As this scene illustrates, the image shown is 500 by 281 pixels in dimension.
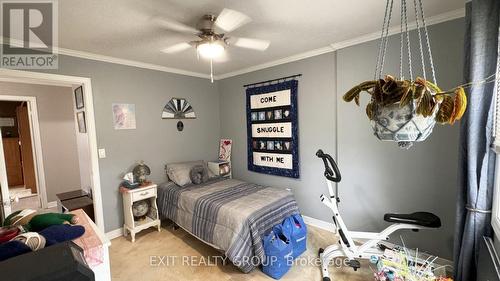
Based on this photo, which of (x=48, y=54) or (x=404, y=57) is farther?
(x=48, y=54)

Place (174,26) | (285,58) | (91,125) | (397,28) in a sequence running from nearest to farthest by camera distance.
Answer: (174,26) < (397,28) < (91,125) < (285,58)

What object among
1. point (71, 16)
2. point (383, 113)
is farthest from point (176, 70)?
point (383, 113)

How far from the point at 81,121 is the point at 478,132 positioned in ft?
13.6

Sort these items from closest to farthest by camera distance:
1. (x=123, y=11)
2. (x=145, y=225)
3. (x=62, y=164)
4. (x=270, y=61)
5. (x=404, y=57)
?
(x=123, y=11), (x=404, y=57), (x=145, y=225), (x=270, y=61), (x=62, y=164)

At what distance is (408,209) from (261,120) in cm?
214

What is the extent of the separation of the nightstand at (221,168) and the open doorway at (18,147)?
4197mm

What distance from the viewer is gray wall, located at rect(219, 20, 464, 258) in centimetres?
202

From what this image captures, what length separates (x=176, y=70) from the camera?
3477 millimetres

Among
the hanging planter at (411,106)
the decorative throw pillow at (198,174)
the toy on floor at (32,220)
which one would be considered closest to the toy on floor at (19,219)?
the toy on floor at (32,220)

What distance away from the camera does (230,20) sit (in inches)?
73.9

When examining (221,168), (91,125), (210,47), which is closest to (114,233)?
(91,125)

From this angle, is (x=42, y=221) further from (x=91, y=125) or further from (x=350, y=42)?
(x=350, y=42)

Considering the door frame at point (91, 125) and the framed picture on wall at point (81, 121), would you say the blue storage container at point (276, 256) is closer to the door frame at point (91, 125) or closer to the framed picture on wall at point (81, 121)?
the door frame at point (91, 125)

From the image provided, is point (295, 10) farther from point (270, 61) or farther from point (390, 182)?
point (390, 182)
